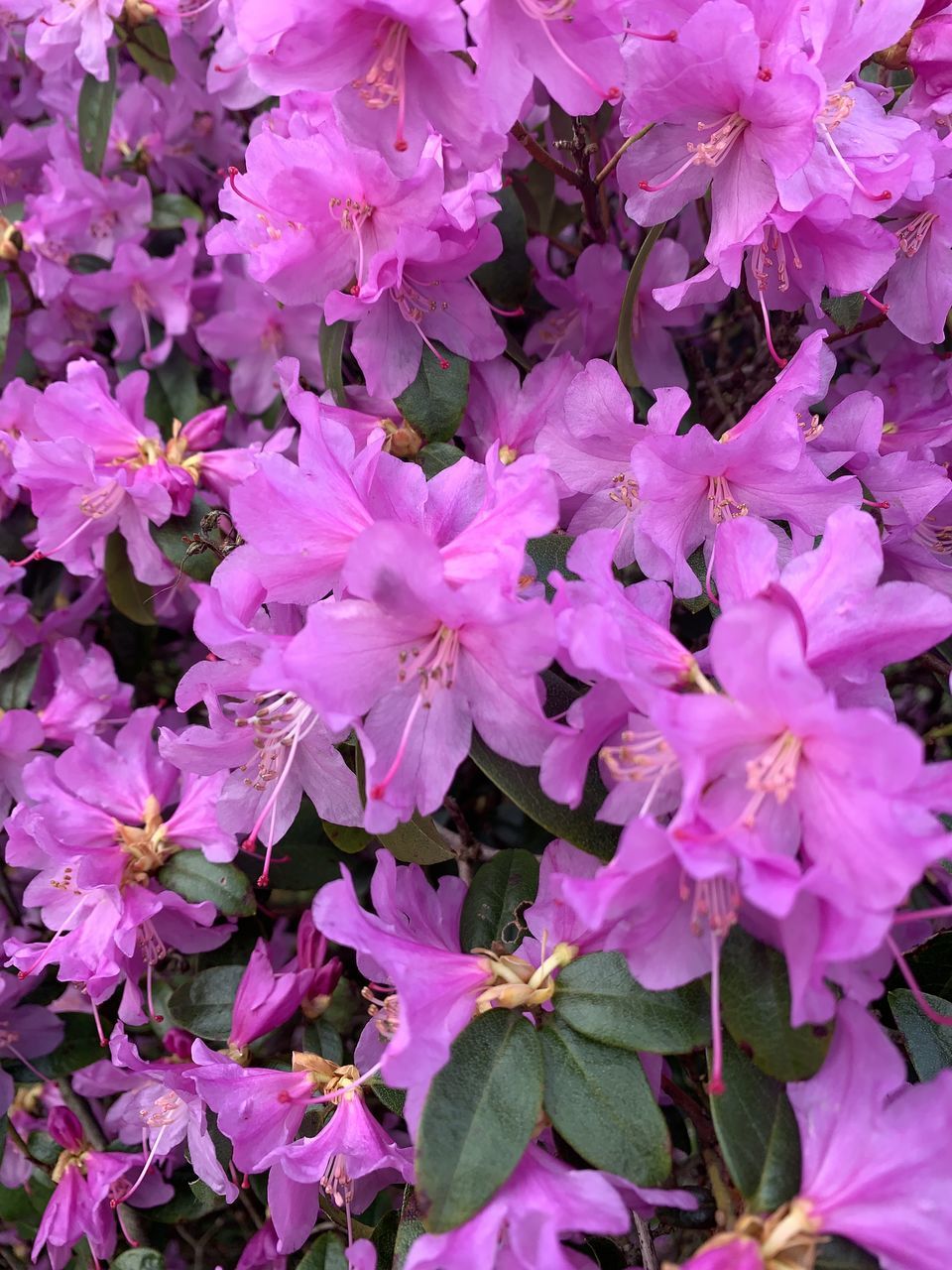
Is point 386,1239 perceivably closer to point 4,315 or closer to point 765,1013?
point 765,1013

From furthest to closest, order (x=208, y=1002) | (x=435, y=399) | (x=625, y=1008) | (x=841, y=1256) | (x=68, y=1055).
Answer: (x=68, y=1055), (x=208, y=1002), (x=435, y=399), (x=625, y=1008), (x=841, y=1256)

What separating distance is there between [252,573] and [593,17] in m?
0.55

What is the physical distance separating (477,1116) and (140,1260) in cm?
84

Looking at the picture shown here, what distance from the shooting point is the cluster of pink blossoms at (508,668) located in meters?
0.77

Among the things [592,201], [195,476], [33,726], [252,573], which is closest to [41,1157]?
[33,726]

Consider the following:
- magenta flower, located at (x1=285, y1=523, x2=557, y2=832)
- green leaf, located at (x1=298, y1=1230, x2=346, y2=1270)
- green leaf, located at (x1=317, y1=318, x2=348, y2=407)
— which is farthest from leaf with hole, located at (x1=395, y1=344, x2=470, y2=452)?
green leaf, located at (x1=298, y1=1230, x2=346, y2=1270)

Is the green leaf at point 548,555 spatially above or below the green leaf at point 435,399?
below

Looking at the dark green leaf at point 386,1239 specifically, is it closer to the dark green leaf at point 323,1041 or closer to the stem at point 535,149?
the dark green leaf at point 323,1041

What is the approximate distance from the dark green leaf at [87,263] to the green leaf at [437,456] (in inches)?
37.2

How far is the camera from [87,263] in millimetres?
1902

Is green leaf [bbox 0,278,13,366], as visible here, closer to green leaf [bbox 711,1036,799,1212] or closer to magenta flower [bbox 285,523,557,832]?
magenta flower [bbox 285,523,557,832]

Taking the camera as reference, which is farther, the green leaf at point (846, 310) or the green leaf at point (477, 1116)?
the green leaf at point (846, 310)

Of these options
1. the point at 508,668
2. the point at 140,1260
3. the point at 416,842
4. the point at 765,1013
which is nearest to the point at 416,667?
the point at 508,668

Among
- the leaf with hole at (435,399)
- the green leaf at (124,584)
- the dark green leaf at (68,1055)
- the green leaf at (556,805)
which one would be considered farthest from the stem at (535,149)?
the dark green leaf at (68,1055)
